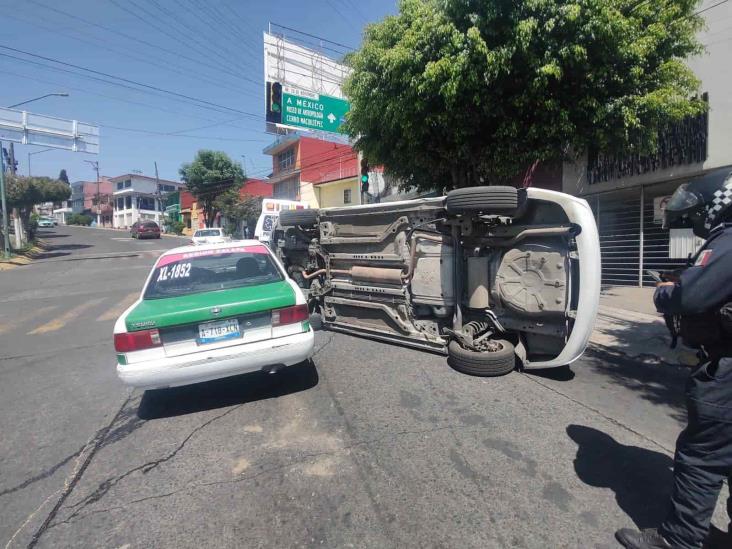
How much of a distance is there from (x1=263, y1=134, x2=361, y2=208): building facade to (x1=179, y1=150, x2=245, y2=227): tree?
18.2 ft

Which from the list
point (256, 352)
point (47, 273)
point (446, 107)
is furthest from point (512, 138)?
point (47, 273)

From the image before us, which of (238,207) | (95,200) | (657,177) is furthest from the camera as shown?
(95,200)

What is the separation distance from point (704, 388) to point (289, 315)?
3011 millimetres

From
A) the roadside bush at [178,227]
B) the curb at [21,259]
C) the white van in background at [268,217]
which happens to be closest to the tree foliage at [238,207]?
the roadside bush at [178,227]

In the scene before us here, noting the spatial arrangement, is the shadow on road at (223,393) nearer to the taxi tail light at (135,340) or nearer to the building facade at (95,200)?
the taxi tail light at (135,340)

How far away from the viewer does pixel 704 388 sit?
1905 millimetres

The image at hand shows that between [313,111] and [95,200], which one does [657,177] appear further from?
[95,200]

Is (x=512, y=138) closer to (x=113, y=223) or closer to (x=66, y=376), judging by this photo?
(x=66, y=376)

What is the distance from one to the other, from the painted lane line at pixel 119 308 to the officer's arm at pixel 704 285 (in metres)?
9.14

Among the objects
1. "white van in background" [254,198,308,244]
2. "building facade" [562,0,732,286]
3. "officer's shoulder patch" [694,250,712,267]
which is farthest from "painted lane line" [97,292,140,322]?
"building facade" [562,0,732,286]

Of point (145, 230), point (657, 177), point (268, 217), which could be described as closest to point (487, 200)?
point (657, 177)

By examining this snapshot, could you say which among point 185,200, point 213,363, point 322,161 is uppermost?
point 322,161

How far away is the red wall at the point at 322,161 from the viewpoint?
2851 centimetres

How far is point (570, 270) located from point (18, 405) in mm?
5687
